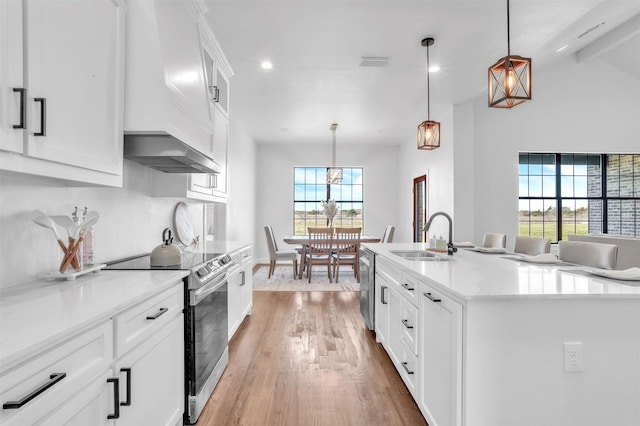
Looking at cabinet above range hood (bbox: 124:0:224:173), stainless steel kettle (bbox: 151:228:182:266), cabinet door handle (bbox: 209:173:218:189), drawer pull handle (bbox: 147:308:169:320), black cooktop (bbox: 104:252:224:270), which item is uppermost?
cabinet above range hood (bbox: 124:0:224:173)

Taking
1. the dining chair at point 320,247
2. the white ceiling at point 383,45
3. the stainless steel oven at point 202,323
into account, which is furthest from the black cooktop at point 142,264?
the dining chair at point 320,247

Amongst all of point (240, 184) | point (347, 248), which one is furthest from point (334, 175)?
point (240, 184)

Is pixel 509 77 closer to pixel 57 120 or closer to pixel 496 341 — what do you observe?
pixel 496 341

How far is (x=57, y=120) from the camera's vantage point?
120 cm

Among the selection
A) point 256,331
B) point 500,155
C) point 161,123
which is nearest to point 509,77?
point 161,123

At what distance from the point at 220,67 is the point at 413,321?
8.89 feet

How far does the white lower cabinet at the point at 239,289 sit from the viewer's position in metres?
2.89

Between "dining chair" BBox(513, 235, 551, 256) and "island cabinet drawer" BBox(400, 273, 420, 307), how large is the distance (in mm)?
1590

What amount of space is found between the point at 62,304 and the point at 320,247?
4807 mm

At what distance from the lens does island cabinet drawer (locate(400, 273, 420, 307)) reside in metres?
1.88

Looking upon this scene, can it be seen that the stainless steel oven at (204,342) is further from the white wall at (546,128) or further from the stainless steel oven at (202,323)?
the white wall at (546,128)

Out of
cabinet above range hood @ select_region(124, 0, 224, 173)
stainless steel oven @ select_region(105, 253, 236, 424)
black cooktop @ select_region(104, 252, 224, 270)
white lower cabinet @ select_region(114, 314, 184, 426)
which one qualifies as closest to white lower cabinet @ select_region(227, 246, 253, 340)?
stainless steel oven @ select_region(105, 253, 236, 424)

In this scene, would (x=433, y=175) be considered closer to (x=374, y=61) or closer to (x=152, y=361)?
(x=374, y=61)

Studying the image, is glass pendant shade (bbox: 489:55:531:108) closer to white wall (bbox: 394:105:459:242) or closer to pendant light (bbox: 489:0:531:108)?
pendant light (bbox: 489:0:531:108)
